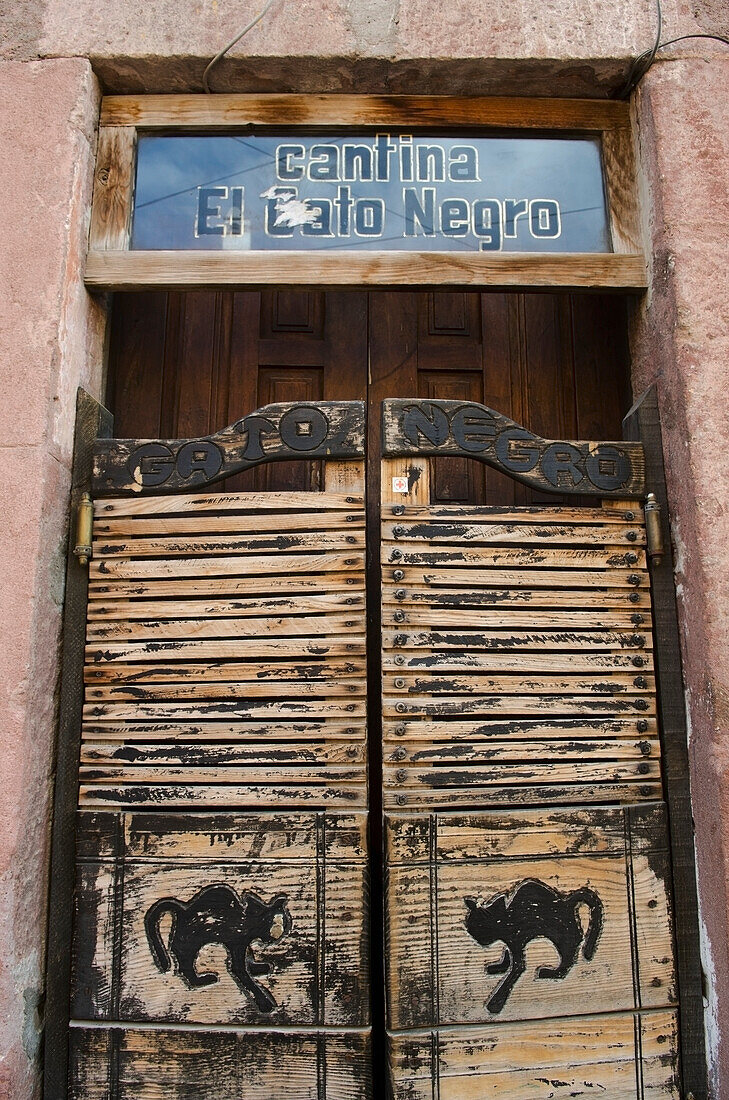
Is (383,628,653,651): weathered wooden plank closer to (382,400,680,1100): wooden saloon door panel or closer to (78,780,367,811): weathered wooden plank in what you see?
(382,400,680,1100): wooden saloon door panel

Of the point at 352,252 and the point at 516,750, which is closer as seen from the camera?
the point at 516,750

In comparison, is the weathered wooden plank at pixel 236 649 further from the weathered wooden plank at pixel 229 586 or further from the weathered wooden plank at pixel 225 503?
the weathered wooden plank at pixel 225 503

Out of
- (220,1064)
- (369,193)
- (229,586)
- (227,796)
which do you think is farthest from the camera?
(369,193)

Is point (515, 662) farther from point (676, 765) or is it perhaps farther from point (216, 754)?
point (216, 754)

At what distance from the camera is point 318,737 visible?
210 centimetres

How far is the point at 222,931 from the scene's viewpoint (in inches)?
79.1

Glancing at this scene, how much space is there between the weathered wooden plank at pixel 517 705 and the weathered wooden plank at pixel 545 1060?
816 mm

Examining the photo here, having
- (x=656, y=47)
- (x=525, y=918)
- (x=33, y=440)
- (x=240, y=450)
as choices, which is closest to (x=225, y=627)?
(x=240, y=450)

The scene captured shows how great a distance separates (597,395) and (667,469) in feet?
1.76

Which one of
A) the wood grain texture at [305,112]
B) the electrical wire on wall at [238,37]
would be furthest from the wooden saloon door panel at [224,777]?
the electrical wire on wall at [238,37]

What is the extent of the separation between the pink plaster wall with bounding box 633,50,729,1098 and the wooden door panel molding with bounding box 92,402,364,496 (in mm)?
976

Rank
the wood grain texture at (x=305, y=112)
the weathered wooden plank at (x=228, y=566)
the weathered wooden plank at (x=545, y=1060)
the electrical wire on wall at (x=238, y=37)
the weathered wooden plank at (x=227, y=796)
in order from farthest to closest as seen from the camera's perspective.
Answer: the wood grain texture at (x=305, y=112) → the electrical wire on wall at (x=238, y=37) → the weathered wooden plank at (x=228, y=566) → the weathered wooden plank at (x=227, y=796) → the weathered wooden plank at (x=545, y=1060)

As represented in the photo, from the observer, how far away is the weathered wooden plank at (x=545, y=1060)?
1.95 meters

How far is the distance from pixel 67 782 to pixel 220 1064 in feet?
2.82
